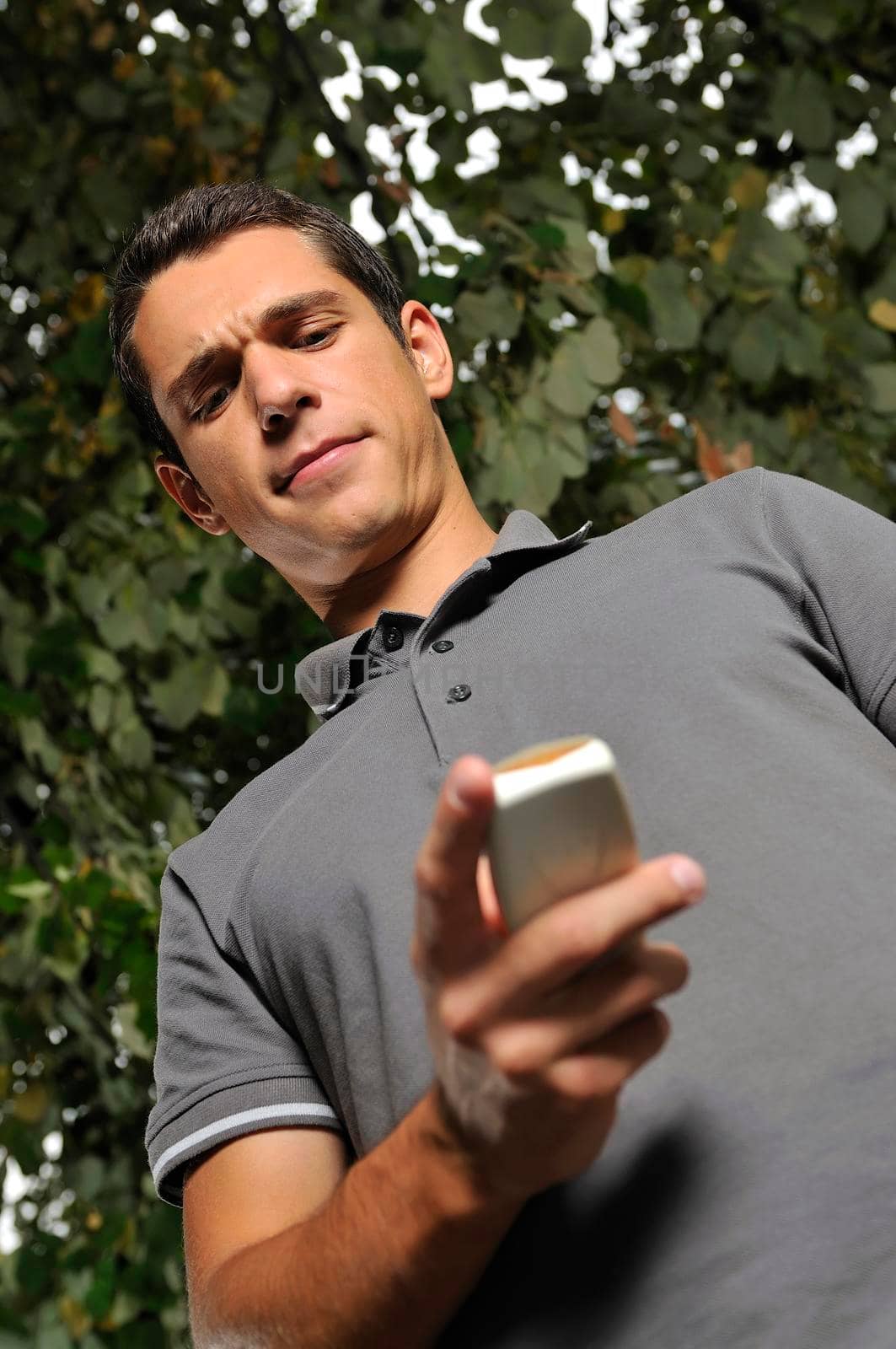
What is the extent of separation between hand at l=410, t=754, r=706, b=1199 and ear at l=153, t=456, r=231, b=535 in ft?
2.40

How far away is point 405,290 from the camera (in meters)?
1.27

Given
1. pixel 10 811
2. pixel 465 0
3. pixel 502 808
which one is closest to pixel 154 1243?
pixel 10 811

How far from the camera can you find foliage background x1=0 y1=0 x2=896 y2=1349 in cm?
128

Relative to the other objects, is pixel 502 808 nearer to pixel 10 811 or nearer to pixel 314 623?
pixel 314 623

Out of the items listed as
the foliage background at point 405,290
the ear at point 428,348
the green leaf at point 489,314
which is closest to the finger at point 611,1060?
the ear at point 428,348

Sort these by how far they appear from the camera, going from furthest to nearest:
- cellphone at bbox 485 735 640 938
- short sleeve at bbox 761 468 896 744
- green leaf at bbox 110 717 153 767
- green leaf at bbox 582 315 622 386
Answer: green leaf at bbox 110 717 153 767, green leaf at bbox 582 315 622 386, short sleeve at bbox 761 468 896 744, cellphone at bbox 485 735 640 938

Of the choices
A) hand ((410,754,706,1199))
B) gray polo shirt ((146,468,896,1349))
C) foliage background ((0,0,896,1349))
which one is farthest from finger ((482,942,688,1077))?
foliage background ((0,0,896,1349))

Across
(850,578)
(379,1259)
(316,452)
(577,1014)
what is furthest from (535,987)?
(316,452)

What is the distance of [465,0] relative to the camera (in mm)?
1311

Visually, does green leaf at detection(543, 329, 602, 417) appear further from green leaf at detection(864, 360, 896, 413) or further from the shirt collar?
the shirt collar

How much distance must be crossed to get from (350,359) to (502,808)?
578mm

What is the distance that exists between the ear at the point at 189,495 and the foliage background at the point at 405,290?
225 millimetres

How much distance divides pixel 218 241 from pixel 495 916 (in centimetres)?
68

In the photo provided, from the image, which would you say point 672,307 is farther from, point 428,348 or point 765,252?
point 428,348
